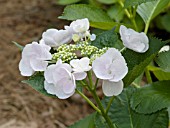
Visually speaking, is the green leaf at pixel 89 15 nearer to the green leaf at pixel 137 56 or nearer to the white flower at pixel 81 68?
the green leaf at pixel 137 56

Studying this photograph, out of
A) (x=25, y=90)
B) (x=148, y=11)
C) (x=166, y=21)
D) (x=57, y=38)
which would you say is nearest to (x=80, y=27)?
(x=57, y=38)

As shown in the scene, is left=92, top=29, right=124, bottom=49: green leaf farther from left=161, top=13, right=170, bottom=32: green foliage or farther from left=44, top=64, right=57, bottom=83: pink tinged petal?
left=161, top=13, right=170, bottom=32: green foliage

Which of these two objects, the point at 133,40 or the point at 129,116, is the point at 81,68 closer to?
the point at 133,40

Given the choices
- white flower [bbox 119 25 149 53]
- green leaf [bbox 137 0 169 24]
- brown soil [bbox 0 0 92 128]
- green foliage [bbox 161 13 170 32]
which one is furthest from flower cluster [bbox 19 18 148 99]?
green foliage [bbox 161 13 170 32]

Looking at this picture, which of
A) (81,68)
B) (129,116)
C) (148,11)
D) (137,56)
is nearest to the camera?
(81,68)

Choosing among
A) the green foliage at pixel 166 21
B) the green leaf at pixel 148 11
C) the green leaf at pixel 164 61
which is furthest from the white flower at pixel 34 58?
the green foliage at pixel 166 21

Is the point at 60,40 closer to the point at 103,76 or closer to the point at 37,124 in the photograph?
the point at 103,76

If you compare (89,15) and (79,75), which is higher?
(79,75)
